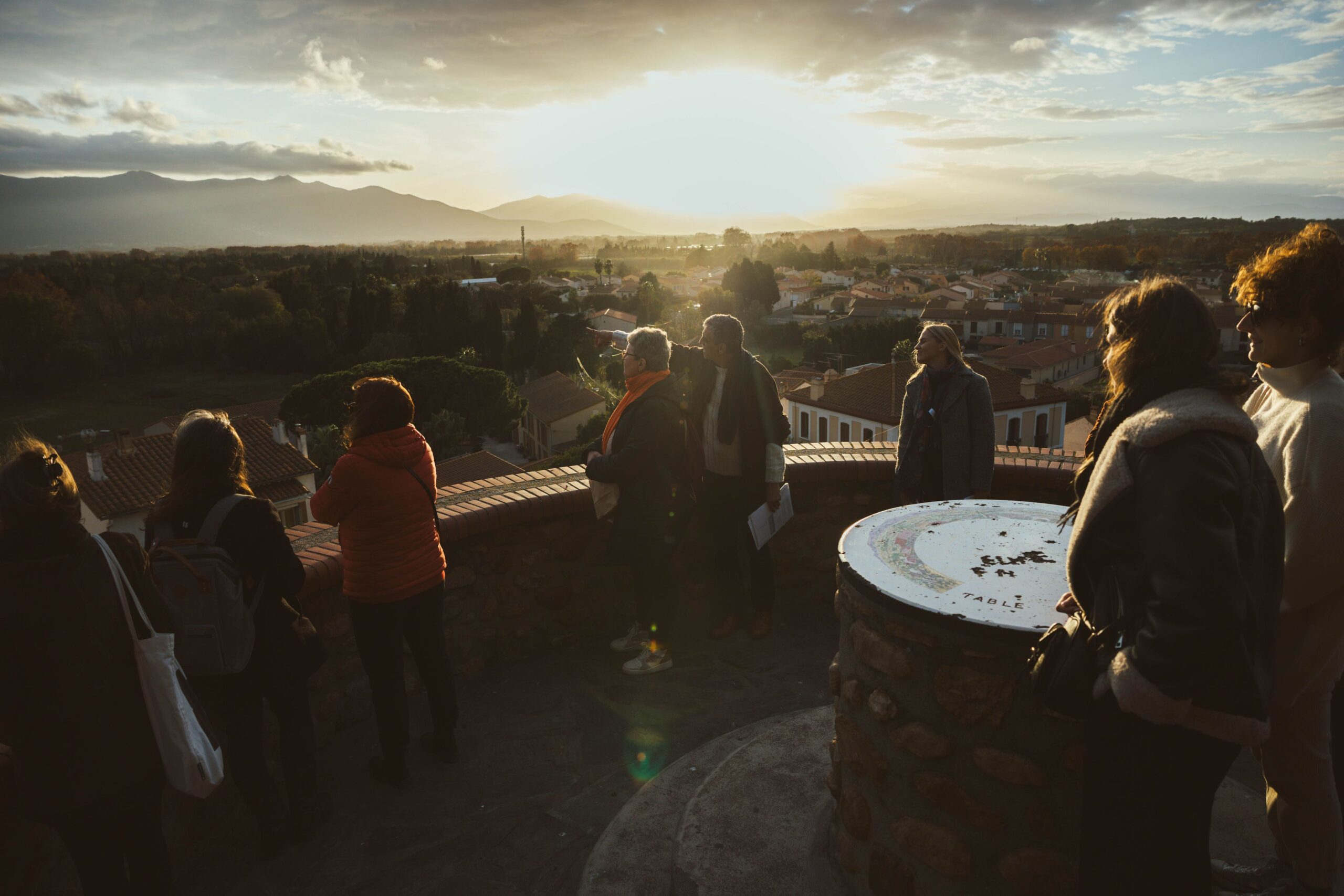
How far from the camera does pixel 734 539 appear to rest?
13.8 ft

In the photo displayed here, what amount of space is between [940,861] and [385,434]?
2.31 meters

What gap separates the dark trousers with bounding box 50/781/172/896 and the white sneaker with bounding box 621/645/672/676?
207cm

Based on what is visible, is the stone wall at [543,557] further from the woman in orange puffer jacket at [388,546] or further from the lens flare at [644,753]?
the lens flare at [644,753]

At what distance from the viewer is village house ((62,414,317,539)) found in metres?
21.9

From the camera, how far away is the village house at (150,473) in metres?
21.9

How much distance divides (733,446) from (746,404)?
232 mm

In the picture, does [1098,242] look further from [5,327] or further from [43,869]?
[43,869]

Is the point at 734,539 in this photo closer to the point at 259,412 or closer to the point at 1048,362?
the point at 259,412

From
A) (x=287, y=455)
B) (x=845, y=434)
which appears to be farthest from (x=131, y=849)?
(x=845, y=434)

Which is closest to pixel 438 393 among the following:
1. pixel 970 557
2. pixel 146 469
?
pixel 146 469

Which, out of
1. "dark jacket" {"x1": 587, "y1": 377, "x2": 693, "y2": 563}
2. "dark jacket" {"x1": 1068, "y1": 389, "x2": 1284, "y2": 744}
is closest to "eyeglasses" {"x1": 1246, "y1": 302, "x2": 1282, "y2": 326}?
"dark jacket" {"x1": 1068, "y1": 389, "x2": 1284, "y2": 744}

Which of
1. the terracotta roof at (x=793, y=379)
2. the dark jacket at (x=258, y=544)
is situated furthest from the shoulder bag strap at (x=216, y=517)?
the terracotta roof at (x=793, y=379)

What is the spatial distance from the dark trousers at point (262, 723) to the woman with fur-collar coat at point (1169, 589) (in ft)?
8.13

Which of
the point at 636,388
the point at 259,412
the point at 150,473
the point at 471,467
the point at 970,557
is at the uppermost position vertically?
the point at 636,388
